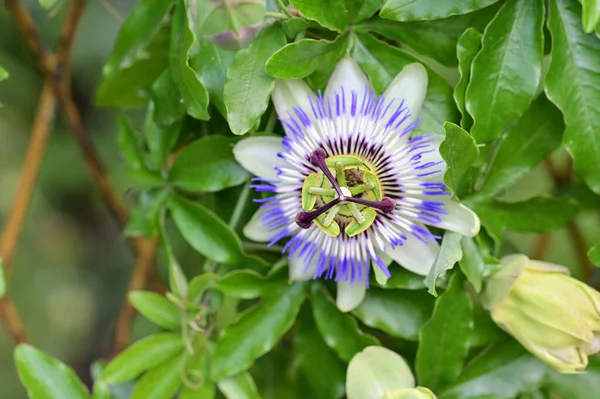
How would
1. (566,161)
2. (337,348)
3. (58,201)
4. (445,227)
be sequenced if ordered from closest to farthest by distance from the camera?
(445,227) → (337,348) → (566,161) → (58,201)

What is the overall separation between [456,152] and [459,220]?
4.3 inches

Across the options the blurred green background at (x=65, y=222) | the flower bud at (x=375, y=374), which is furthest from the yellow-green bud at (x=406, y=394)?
the blurred green background at (x=65, y=222)

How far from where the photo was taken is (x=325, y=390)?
3.66 ft

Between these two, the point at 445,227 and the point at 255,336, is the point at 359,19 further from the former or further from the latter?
the point at 255,336

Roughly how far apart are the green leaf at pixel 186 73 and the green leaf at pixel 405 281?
0.36 m

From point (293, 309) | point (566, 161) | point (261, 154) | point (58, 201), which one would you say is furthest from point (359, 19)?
point (58, 201)

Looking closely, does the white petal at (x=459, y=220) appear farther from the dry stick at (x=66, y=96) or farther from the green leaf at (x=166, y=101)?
the dry stick at (x=66, y=96)

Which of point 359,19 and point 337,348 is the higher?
point 359,19

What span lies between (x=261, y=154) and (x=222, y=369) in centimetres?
35

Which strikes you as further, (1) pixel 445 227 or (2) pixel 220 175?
(2) pixel 220 175

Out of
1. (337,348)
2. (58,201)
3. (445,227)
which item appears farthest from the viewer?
(58,201)

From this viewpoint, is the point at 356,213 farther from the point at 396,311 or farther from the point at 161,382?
the point at 161,382

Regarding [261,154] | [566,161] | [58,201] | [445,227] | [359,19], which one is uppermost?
[359,19]

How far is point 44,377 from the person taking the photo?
1.14 m
